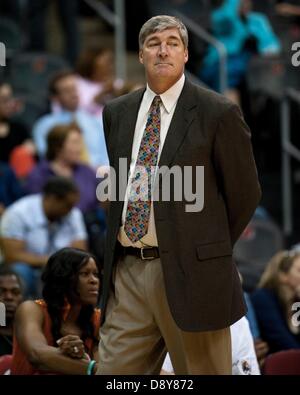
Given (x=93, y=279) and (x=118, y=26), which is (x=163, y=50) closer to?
(x=93, y=279)

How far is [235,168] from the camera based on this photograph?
4.57 m

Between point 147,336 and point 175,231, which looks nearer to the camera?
point 175,231

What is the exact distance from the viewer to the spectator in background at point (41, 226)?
311 inches

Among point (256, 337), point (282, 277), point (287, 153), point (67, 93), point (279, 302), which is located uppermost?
point (67, 93)

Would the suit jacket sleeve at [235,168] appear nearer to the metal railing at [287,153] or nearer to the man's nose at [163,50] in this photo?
the man's nose at [163,50]

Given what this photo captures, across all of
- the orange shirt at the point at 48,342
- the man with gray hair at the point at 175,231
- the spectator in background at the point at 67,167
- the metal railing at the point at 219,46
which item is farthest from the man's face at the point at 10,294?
the metal railing at the point at 219,46

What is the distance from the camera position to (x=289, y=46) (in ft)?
35.6

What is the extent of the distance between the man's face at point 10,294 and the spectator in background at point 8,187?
2.33 metres

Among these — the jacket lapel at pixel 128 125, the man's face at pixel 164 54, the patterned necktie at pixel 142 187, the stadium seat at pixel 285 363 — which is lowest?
the stadium seat at pixel 285 363

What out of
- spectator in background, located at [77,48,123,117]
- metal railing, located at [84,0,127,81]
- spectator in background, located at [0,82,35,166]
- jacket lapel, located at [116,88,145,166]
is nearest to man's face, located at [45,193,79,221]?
spectator in background, located at [0,82,35,166]

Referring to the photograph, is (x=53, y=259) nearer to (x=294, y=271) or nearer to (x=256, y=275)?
(x=294, y=271)

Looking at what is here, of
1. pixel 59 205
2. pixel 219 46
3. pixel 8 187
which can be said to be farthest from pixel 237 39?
pixel 59 205

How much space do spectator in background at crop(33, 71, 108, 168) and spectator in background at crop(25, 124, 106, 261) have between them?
0.67 m

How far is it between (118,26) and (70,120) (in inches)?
62.3
